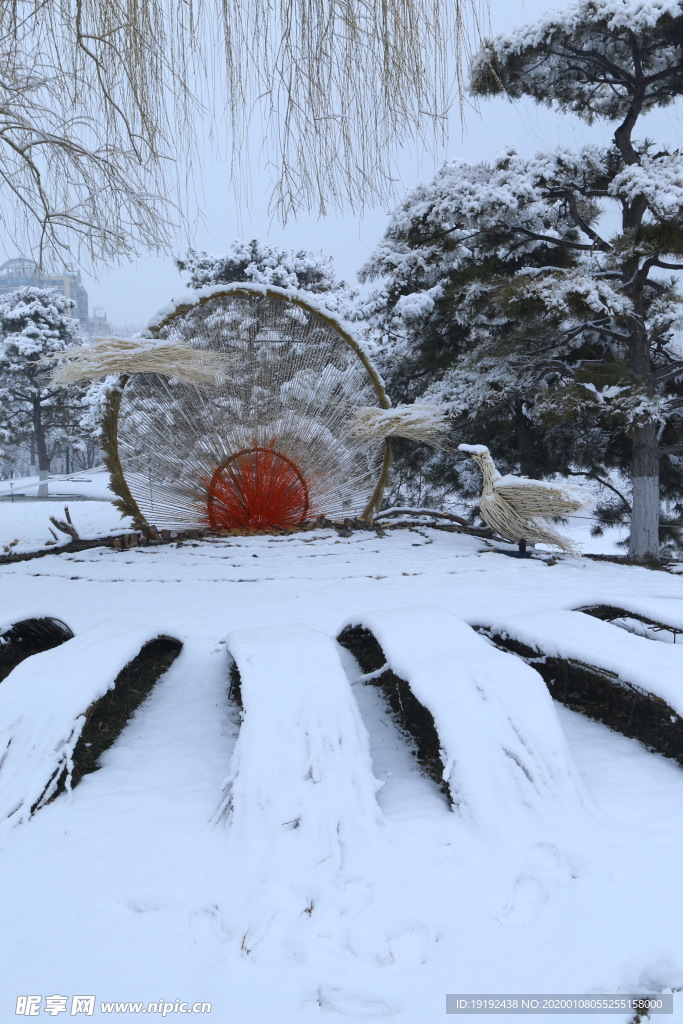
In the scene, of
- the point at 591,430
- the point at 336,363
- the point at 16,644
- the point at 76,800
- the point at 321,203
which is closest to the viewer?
the point at 76,800

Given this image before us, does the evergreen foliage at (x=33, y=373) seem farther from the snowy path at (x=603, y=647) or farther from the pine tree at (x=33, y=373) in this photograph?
the snowy path at (x=603, y=647)

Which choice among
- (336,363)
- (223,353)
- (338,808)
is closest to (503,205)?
(336,363)

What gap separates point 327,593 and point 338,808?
130 centimetres

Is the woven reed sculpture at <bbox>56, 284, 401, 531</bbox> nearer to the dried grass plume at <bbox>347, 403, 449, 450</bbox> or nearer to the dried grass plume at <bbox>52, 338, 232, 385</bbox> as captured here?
the dried grass plume at <bbox>347, 403, 449, 450</bbox>

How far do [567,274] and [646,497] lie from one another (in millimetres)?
1843

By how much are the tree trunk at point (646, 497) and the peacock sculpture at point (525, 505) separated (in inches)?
77.3

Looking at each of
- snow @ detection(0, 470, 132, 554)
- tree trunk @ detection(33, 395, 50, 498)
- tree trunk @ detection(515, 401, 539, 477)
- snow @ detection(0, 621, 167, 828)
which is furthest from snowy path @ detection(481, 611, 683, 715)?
tree trunk @ detection(33, 395, 50, 498)

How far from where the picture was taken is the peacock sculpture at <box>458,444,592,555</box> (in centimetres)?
345

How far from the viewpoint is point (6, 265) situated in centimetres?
281

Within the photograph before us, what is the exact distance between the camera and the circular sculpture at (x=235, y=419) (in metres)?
4.25

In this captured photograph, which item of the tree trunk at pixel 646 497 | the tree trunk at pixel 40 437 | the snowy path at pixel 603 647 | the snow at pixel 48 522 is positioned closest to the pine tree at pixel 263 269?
the snow at pixel 48 522

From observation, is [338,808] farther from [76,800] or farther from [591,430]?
[591,430]

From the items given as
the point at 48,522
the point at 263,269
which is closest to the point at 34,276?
the point at 48,522

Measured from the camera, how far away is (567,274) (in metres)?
4.80
